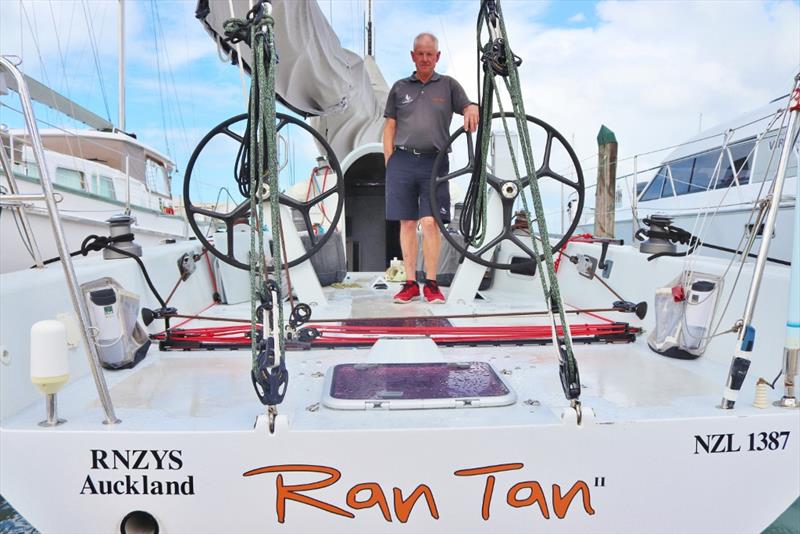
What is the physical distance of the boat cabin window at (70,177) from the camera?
10.4 m

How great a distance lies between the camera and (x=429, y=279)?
3287 mm

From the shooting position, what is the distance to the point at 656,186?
13344 millimetres

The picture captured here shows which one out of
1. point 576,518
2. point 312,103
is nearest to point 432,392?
point 576,518

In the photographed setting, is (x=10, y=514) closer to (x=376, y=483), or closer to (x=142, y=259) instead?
(x=142, y=259)

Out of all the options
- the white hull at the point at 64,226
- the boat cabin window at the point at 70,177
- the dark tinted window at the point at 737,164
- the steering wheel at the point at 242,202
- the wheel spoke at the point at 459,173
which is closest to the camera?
the steering wheel at the point at 242,202

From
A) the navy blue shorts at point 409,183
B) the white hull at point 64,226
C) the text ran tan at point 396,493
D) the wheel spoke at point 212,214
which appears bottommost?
the text ran tan at point 396,493

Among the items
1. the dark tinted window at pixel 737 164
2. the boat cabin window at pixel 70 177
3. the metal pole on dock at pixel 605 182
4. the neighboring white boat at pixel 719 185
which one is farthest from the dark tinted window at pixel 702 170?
the boat cabin window at pixel 70 177

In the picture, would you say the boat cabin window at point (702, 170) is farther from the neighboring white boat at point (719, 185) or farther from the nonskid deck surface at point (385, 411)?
the nonskid deck surface at point (385, 411)

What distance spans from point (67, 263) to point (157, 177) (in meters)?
14.6

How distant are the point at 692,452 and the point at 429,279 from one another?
2063 mm

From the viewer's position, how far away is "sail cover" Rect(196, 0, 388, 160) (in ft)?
10.6

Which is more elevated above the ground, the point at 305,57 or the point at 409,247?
the point at 305,57

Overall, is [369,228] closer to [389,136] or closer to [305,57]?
[305,57]

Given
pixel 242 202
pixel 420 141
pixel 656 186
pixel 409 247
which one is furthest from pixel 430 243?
pixel 656 186
